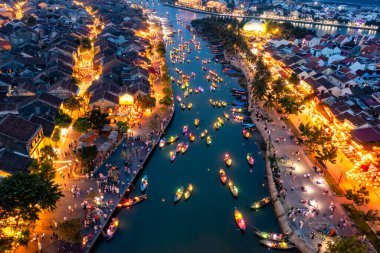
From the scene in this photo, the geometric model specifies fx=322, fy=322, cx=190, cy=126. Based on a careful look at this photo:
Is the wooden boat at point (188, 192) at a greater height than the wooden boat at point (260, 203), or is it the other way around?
the wooden boat at point (260, 203)

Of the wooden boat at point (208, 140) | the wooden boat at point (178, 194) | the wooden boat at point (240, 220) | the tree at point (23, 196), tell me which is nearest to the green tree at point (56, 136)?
the tree at point (23, 196)

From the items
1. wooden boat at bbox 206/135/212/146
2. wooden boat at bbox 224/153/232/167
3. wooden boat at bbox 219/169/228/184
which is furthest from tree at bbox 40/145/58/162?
wooden boat at bbox 224/153/232/167

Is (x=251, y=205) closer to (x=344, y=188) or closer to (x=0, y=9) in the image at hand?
(x=344, y=188)

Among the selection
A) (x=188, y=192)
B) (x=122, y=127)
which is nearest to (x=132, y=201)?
(x=188, y=192)

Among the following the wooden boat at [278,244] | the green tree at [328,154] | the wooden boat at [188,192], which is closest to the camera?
the wooden boat at [278,244]

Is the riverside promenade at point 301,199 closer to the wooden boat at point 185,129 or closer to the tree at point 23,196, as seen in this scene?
the wooden boat at point 185,129

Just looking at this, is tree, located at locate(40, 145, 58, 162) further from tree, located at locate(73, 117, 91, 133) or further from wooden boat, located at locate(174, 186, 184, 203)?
wooden boat, located at locate(174, 186, 184, 203)

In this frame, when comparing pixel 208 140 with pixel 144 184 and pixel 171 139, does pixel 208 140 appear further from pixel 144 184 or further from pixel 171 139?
pixel 144 184
